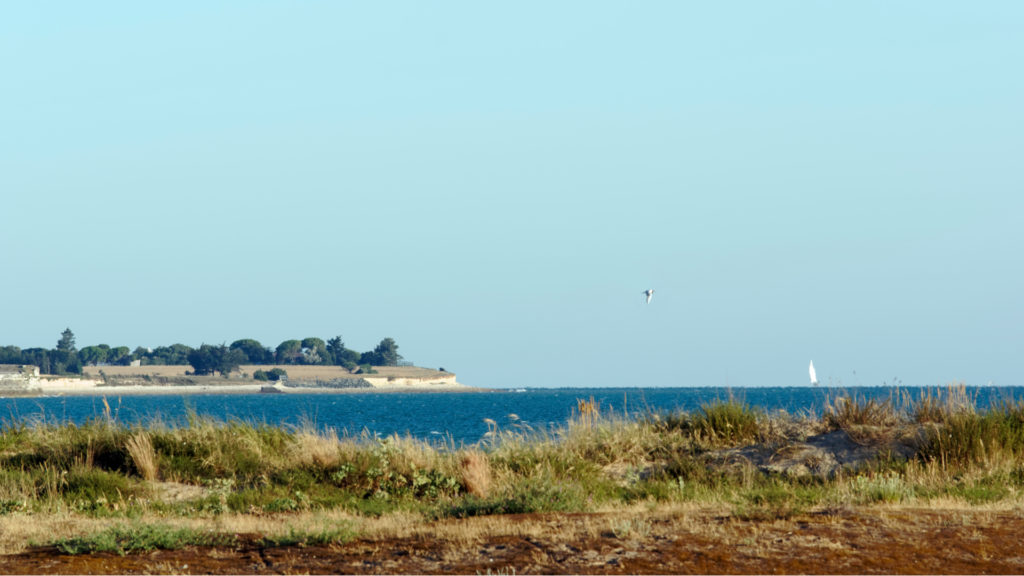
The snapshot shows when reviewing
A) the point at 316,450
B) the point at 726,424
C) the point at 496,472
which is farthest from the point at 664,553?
the point at 726,424

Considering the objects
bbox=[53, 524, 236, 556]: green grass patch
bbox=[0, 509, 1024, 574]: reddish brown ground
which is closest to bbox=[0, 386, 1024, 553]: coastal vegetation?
bbox=[53, 524, 236, 556]: green grass patch

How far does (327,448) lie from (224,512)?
3.59 meters

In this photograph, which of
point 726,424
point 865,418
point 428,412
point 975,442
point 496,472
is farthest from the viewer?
point 428,412

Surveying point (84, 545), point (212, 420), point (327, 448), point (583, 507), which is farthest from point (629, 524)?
point (212, 420)

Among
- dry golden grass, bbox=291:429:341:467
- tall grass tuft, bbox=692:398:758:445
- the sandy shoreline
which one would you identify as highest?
tall grass tuft, bbox=692:398:758:445

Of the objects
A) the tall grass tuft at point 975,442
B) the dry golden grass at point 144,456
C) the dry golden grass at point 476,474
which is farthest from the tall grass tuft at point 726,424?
the dry golden grass at point 144,456

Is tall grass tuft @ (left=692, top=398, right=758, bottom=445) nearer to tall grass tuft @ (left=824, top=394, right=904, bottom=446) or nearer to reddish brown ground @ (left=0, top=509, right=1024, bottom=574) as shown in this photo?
tall grass tuft @ (left=824, top=394, right=904, bottom=446)

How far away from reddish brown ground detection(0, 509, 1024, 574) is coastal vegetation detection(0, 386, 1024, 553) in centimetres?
47

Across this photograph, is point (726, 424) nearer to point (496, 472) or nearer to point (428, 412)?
point (496, 472)

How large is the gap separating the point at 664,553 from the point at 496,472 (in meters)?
7.65

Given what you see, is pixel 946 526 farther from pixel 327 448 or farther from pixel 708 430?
pixel 327 448

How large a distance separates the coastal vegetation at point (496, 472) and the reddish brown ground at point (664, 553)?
1.55 ft

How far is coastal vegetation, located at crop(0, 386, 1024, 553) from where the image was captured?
39.6ft

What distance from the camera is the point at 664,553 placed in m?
8.85
